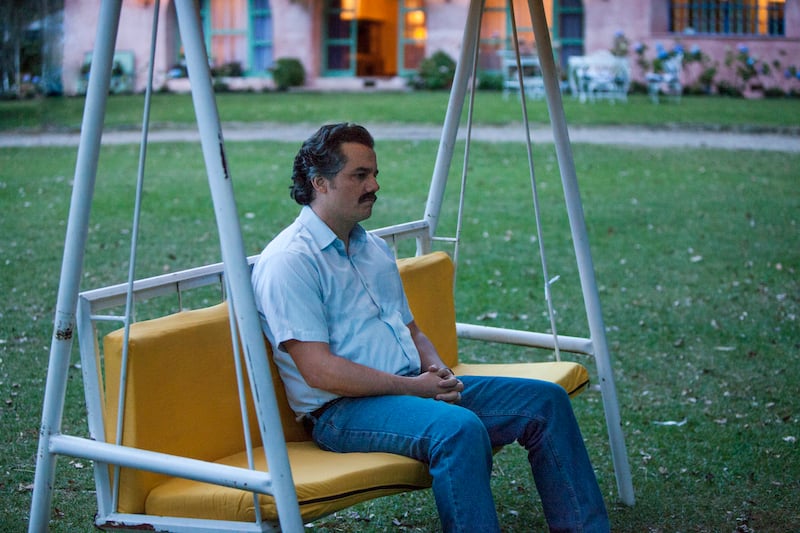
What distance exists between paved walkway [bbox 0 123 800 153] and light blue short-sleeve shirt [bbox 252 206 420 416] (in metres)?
13.3

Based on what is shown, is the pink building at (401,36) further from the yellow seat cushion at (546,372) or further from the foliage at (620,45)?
the yellow seat cushion at (546,372)

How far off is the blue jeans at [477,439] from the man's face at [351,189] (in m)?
0.61

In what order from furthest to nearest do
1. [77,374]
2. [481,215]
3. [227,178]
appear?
[481,215] < [77,374] < [227,178]

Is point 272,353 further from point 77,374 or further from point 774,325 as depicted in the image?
point 774,325

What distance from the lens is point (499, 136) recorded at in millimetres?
17391

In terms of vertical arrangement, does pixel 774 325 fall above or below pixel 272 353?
below

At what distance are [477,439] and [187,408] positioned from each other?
0.86m

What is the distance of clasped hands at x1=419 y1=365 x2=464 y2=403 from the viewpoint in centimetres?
337

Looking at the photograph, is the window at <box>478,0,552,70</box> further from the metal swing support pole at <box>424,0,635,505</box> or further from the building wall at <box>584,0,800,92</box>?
the metal swing support pole at <box>424,0,635,505</box>

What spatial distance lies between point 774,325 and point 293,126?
42.7ft

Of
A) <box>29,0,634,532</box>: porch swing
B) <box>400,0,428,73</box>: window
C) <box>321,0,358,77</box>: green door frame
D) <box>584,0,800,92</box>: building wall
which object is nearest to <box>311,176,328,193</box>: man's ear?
<box>29,0,634,532</box>: porch swing

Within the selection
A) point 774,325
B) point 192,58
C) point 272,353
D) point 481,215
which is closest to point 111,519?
point 272,353

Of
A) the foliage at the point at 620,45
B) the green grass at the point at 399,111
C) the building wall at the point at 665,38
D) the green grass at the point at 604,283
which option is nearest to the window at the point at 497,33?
the building wall at the point at 665,38

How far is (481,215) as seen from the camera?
1131 centimetres
